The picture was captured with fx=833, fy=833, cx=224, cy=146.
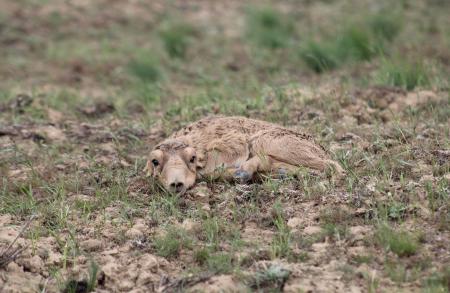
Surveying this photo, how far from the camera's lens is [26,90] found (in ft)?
34.1

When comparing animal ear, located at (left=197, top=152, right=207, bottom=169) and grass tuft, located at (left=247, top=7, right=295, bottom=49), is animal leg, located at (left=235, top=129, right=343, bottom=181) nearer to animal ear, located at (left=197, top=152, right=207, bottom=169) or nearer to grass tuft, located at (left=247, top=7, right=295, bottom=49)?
A: animal ear, located at (left=197, top=152, right=207, bottom=169)

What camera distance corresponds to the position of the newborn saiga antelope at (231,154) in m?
6.62

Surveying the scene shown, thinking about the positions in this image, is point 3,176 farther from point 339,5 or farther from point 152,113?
point 339,5

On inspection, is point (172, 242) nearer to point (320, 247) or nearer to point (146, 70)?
point (320, 247)

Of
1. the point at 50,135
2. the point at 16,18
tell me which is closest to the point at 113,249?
the point at 50,135

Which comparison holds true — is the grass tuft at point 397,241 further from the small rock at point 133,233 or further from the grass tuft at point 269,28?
the grass tuft at point 269,28

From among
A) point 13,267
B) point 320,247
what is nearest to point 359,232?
point 320,247

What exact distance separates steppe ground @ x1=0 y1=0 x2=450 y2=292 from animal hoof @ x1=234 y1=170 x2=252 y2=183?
0.39 feet

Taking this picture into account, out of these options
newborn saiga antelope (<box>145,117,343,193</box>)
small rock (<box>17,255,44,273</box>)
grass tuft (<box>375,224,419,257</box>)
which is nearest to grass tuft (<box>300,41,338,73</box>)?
newborn saiga antelope (<box>145,117,343,193</box>)

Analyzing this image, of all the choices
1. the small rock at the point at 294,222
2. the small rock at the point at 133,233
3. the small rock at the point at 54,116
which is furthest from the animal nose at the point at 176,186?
the small rock at the point at 54,116

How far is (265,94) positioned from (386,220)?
3.59 meters

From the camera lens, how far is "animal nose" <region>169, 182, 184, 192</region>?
642 cm

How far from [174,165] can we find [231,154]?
0.64 metres

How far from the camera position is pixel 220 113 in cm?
862
